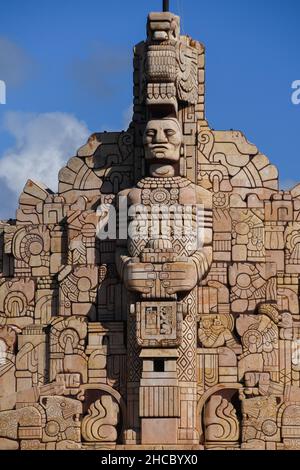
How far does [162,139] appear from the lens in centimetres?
3738

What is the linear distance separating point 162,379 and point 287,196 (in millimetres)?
3930

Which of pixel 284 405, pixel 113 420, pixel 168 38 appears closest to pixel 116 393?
pixel 113 420

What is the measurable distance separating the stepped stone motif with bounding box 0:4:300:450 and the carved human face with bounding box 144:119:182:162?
16 mm

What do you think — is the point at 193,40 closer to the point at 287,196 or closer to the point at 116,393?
the point at 287,196

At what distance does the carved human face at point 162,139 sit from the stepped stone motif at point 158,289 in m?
0.02

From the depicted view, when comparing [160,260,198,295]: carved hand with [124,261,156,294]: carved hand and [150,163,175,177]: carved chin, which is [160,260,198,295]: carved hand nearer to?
[124,261,156,294]: carved hand

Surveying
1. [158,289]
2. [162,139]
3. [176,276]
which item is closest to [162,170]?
[162,139]

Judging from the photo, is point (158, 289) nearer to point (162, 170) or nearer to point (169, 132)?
point (162, 170)

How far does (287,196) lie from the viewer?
125 feet

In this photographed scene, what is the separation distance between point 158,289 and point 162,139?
2.56m

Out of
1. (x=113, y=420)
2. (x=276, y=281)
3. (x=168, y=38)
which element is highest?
(x=168, y=38)

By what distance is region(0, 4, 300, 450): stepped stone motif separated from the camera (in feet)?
120

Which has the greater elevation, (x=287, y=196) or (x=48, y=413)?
(x=287, y=196)

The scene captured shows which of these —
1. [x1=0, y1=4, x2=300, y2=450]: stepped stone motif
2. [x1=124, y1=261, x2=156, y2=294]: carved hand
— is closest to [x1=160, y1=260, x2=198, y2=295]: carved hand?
[x1=0, y1=4, x2=300, y2=450]: stepped stone motif
